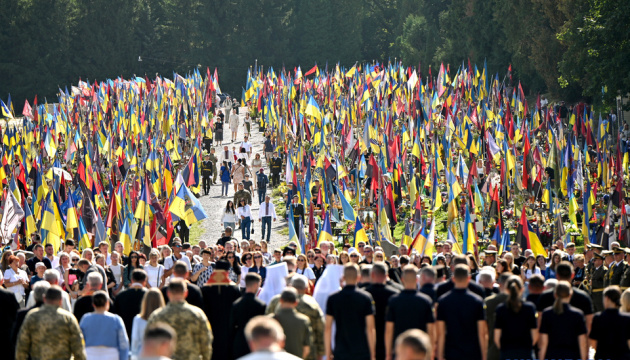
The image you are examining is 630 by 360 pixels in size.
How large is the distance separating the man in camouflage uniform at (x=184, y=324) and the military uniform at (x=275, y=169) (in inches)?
999

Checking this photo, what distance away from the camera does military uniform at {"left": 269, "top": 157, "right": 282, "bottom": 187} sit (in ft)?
115

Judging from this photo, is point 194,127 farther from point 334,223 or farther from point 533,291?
point 533,291

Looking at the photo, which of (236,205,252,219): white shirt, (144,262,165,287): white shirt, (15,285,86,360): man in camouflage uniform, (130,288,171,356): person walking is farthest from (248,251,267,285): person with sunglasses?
(236,205,252,219): white shirt

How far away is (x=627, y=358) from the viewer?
386 inches

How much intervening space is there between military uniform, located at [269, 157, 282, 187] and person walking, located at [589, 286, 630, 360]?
2520 centimetres

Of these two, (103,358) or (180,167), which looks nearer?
(103,358)

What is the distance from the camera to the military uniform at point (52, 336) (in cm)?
973

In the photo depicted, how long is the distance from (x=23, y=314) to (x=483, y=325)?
4.49m

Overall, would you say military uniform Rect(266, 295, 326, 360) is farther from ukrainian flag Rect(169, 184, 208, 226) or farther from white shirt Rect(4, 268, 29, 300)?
ukrainian flag Rect(169, 184, 208, 226)

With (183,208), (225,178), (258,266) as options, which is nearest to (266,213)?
(183,208)

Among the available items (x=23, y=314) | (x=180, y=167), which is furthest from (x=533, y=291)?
(x=180, y=167)

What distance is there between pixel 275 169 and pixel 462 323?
82.8 ft

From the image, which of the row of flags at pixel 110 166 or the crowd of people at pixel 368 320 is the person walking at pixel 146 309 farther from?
the row of flags at pixel 110 166

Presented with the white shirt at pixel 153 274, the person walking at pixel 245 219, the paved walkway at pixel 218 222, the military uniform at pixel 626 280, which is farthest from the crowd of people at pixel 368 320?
the paved walkway at pixel 218 222
